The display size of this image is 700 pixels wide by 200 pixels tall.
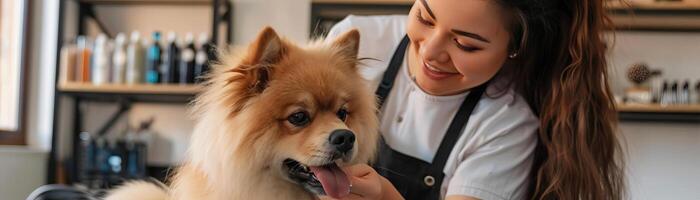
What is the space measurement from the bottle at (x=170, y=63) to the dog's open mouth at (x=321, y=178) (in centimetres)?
202

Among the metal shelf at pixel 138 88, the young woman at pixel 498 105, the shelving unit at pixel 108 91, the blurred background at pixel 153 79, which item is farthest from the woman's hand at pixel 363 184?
the metal shelf at pixel 138 88

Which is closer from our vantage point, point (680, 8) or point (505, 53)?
point (505, 53)

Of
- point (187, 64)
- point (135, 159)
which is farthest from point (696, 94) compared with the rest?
point (135, 159)

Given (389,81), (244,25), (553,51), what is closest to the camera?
(553,51)

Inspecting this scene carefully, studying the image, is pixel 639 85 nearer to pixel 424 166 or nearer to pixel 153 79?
pixel 424 166

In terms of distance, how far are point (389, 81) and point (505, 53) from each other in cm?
29

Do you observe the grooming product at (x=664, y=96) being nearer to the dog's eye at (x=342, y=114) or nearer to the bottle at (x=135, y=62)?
the dog's eye at (x=342, y=114)

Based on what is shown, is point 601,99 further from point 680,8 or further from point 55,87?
point 55,87

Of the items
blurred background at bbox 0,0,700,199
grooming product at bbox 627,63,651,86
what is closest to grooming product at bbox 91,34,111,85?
blurred background at bbox 0,0,700,199

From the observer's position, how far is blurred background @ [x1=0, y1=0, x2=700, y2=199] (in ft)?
9.69

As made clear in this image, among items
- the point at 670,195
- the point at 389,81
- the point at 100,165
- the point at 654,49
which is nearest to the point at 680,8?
the point at 654,49

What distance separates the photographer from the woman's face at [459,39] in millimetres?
1203

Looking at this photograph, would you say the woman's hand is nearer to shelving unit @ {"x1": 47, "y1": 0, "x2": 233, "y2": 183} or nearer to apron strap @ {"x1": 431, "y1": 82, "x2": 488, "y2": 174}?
apron strap @ {"x1": 431, "y1": 82, "x2": 488, "y2": 174}

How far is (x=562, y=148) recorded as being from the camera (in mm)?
1301
